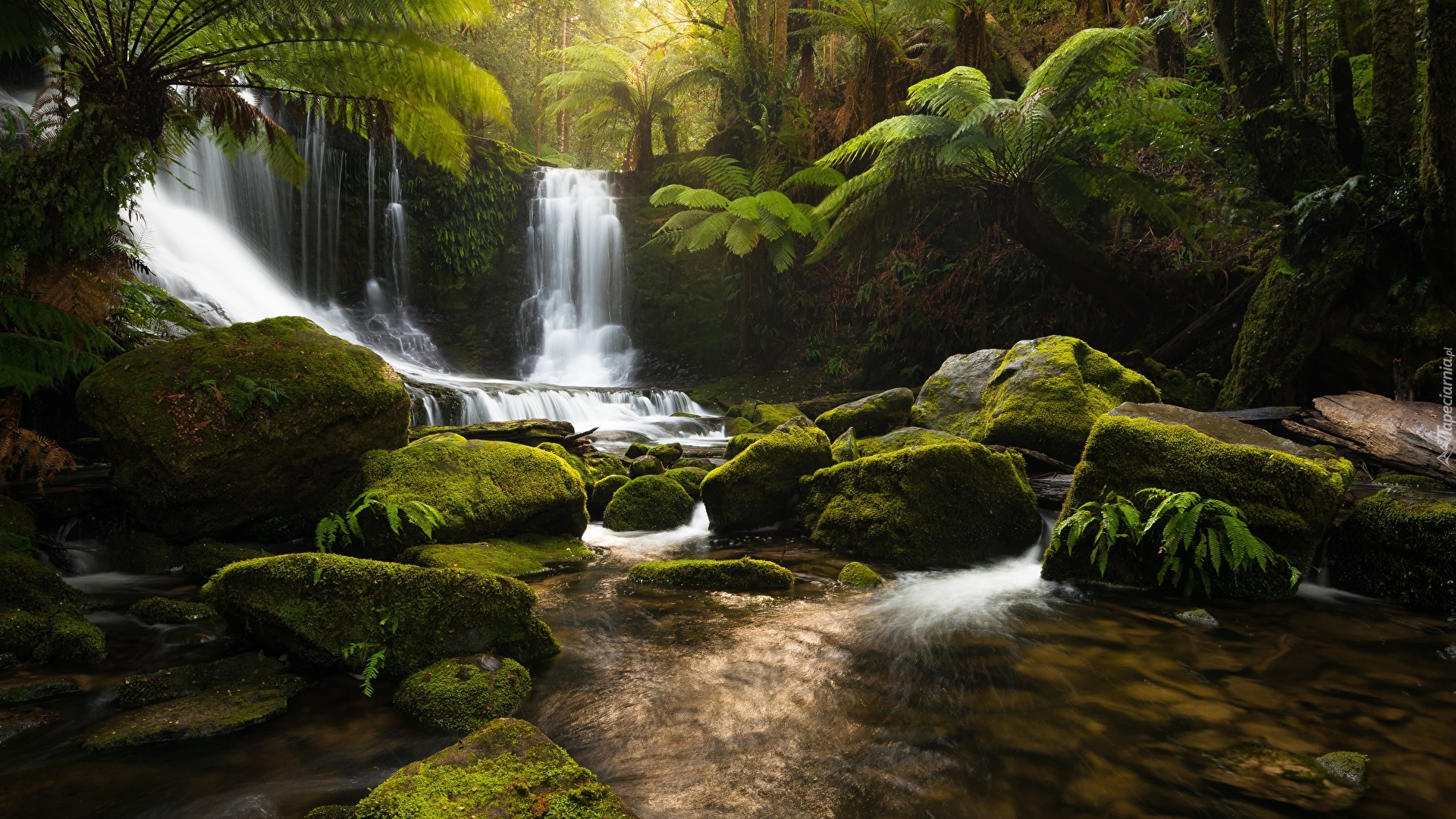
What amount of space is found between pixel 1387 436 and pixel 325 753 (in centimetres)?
720

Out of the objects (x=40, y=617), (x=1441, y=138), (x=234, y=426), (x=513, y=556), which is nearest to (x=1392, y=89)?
(x=1441, y=138)

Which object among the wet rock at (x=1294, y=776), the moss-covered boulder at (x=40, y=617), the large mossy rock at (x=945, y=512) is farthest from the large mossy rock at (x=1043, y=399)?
the moss-covered boulder at (x=40, y=617)

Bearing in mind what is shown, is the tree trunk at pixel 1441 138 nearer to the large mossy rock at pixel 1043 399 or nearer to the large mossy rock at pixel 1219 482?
the large mossy rock at pixel 1043 399

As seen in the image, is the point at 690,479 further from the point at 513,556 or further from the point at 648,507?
the point at 513,556

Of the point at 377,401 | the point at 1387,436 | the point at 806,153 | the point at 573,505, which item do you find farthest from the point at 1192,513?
the point at 806,153

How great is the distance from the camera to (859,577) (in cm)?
451

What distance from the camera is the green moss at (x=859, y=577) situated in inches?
176

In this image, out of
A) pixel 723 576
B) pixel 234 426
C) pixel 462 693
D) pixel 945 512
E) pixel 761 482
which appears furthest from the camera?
pixel 761 482

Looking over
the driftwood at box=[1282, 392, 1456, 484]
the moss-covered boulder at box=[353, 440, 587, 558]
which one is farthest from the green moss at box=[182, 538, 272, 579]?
the driftwood at box=[1282, 392, 1456, 484]

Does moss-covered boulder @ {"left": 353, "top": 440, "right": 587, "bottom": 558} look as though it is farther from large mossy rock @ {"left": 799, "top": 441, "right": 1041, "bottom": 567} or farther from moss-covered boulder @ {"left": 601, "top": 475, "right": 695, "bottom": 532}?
large mossy rock @ {"left": 799, "top": 441, "right": 1041, "bottom": 567}

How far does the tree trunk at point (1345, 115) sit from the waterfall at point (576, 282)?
1145 centimetres

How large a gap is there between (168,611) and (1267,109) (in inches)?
368

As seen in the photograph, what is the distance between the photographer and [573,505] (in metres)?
5.43

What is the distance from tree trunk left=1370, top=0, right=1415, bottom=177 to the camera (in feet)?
20.9
